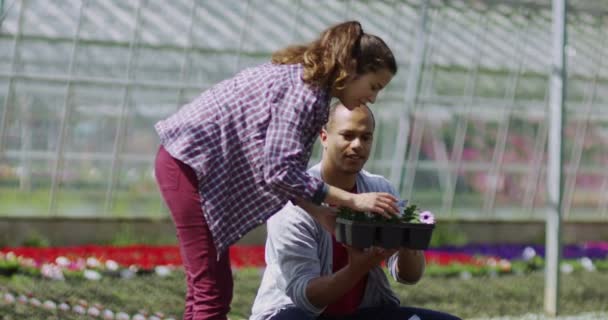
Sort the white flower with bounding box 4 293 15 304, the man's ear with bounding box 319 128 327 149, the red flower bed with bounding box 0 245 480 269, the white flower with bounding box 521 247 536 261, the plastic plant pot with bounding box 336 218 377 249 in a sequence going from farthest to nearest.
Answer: the white flower with bounding box 521 247 536 261 → the red flower bed with bounding box 0 245 480 269 → the white flower with bounding box 4 293 15 304 → the man's ear with bounding box 319 128 327 149 → the plastic plant pot with bounding box 336 218 377 249

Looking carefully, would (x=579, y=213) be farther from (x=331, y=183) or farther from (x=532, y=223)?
(x=331, y=183)

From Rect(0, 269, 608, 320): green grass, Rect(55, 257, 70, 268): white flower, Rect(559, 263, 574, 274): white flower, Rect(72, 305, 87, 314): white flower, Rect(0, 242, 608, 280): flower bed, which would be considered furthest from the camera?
Rect(559, 263, 574, 274): white flower

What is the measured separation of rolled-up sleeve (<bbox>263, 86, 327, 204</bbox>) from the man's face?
228 millimetres

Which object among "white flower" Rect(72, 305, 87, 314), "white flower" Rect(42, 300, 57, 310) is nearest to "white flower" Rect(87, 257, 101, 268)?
"white flower" Rect(42, 300, 57, 310)

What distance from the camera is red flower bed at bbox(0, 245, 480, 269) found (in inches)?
367

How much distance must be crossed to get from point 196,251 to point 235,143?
37 centimetres

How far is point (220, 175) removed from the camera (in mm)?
3568

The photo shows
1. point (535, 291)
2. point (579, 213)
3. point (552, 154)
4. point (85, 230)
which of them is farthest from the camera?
point (579, 213)

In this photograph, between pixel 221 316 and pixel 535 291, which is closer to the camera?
pixel 221 316

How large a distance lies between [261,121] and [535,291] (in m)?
5.58

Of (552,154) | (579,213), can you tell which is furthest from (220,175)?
(579,213)

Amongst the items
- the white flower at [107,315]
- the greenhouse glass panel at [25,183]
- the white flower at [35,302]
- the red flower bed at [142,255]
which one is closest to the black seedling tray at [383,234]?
the white flower at [107,315]

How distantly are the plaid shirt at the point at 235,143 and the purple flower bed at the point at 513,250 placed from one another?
27.6 ft

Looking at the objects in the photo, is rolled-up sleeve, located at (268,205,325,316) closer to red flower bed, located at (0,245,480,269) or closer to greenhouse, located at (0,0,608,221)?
red flower bed, located at (0,245,480,269)
